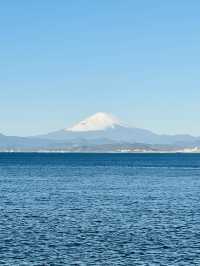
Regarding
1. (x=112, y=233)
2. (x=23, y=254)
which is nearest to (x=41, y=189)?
(x=112, y=233)

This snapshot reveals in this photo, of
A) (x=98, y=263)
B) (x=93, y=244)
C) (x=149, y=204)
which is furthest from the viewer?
(x=149, y=204)

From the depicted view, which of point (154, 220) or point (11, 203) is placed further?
point (11, 203)

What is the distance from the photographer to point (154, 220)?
78.7 metres

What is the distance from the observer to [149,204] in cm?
9756

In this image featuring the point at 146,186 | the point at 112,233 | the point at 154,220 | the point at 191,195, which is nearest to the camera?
the point at 112,233

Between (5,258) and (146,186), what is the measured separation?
274ft

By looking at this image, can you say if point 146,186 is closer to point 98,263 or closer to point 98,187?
point 98,187

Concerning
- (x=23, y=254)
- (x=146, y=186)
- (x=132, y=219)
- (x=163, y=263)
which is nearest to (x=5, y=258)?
(x=23, y=254)

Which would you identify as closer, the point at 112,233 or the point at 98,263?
the point at 98,263

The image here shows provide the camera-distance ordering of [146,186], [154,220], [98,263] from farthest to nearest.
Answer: [146,186]
[154,220]
[98,263]

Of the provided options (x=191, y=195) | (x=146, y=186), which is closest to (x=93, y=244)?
(x=191, y=195)

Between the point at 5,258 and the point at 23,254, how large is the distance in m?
2.05

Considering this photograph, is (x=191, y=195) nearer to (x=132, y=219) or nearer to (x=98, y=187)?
(x=98, y=187)

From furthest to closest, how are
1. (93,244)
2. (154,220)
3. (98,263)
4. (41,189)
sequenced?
(41,189) < (154,220) < (93,244) < (98,263)
